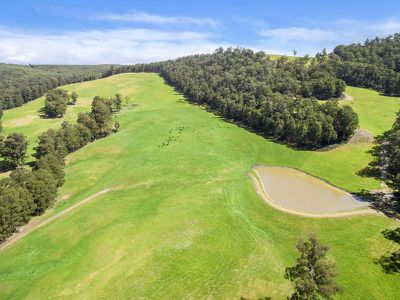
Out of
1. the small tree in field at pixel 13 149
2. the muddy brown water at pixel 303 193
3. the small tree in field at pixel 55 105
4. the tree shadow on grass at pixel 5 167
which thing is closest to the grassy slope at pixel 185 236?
the muddy brown water at pixel 303 193

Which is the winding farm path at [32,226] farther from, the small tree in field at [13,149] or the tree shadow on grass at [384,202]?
the tree shadow on grass at [384,202]

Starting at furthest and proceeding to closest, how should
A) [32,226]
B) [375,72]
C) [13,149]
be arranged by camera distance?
1. [375,72]
2. [13,149]
3. [32,226]

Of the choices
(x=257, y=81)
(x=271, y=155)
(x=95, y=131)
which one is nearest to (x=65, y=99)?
(x=95, y=131)

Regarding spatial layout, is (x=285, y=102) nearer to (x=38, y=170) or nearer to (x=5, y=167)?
(x=38, y=170)

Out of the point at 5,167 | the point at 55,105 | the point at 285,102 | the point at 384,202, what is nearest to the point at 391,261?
the point at 384,202

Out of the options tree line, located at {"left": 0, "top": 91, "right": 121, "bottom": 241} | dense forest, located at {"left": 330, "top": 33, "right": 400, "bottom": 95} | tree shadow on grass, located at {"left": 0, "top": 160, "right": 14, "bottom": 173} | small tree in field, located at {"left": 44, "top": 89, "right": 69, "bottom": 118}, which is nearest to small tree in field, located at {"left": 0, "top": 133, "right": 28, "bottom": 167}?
tree line, located at {"left": 0, "top": 91, "right": 121, "bottom": 241}

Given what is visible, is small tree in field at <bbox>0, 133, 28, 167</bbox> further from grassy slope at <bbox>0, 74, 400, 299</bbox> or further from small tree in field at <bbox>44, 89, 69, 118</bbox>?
small tree in field at <bbox>44, 89, 69, 118</bbox>
